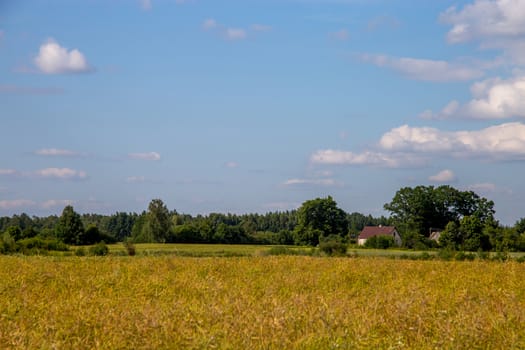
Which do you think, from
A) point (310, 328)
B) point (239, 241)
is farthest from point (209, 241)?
point (310, 328)

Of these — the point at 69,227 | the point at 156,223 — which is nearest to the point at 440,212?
the point at 156,223

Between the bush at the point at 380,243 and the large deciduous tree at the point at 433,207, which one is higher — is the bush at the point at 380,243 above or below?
below

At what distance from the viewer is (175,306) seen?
8742 millimetres

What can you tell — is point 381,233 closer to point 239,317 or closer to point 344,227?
point 344,227

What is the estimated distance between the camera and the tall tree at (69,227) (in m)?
94.4

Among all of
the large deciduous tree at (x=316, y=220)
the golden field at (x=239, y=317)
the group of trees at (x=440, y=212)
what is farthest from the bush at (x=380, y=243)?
the golden field at (x=239, y=317)

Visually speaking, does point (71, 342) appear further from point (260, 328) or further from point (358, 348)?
point (358, 348)

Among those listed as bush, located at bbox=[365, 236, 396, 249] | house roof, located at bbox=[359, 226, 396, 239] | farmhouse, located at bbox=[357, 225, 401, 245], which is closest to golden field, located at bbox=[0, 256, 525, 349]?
bush, located at bbox=[365, 236, 396, 249]

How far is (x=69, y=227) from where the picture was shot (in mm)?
95750

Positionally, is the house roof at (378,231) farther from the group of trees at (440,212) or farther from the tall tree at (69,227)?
the tall tree at (69,227)

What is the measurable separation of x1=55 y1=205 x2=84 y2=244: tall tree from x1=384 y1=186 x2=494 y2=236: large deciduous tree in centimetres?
4992

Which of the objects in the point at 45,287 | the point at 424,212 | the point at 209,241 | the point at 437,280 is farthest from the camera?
the point at 209,241

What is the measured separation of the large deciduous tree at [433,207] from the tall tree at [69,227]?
49.9 metres

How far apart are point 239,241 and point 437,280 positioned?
113 m
